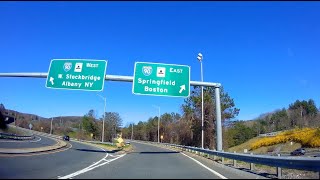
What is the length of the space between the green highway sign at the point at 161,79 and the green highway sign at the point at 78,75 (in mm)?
2533

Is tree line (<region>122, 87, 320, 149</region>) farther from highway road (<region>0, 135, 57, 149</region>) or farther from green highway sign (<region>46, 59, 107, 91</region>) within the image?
green highway sign (<region>46, 59, 107, 91</region>)

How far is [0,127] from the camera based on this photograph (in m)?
9.59

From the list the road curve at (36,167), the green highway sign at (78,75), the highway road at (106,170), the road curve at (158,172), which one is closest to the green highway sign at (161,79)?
the green highway sign at (78,75)

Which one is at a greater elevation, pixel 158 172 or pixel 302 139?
pixel 302 139

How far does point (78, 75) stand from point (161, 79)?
5914 mm

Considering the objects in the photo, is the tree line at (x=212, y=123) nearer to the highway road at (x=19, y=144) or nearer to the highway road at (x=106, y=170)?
the highway road at (x=19, y=144)

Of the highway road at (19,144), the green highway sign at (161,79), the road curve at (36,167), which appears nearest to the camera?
the road curve at (36,167)

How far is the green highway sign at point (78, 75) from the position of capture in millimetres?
27141

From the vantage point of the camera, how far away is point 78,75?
27297 millimetres

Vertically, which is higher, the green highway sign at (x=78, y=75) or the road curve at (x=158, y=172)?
the green highway sign at (x=78, y=75)

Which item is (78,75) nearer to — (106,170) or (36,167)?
(36,167)

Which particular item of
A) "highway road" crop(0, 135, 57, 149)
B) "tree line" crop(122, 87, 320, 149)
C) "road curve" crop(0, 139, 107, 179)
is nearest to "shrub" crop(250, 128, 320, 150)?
"tree line" crop(122, 87, 320, 149)

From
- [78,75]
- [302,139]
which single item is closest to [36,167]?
[78,75]

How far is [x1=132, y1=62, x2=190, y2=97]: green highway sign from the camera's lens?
1081 inches
